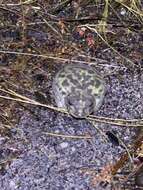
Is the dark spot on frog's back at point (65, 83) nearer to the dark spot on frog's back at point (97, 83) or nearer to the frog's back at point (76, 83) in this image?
the frog's back at point (76, 83)

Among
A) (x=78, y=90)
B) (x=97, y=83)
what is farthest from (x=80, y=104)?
(x=97, y=83)

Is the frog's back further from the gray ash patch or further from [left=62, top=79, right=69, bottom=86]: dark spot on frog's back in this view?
the gray ash patch

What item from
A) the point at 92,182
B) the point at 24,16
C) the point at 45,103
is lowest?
the point at 92,182

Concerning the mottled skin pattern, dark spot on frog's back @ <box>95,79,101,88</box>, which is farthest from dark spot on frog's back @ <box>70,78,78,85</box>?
dark spot on frog's back @ <box>95,79,101,88</box>

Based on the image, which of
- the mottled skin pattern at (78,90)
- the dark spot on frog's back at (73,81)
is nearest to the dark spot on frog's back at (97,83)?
the mottled skin pattern at (78,90)

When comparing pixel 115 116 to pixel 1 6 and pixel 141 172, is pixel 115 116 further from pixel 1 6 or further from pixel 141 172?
pixel 1 6

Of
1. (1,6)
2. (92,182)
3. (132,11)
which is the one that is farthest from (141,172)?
(1,6)

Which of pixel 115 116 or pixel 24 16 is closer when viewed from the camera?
pixel 115 116
